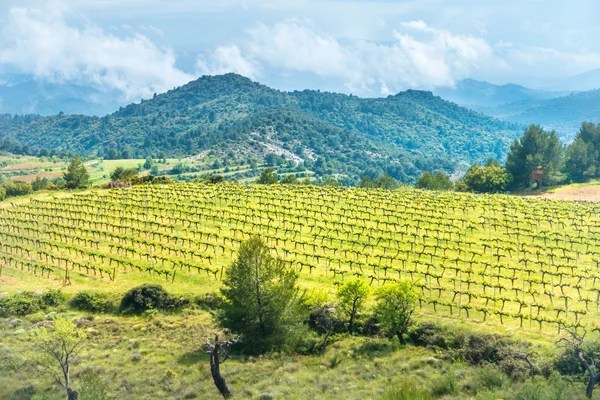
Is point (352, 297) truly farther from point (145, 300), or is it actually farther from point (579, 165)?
point (579, 165)

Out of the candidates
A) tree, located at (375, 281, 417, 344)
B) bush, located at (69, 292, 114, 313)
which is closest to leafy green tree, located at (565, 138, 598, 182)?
tree, located at (375, 281, 417, 344)

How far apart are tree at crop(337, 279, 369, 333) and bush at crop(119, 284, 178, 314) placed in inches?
538

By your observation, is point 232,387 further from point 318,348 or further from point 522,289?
point 522,289

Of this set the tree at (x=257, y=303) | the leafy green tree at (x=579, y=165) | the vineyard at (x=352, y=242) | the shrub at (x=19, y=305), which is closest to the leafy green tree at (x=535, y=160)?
the leafy green tree at (x=579, y=165)

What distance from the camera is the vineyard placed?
135ft

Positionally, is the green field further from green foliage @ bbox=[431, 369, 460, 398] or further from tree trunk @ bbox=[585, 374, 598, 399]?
tree trunk @ bbox=[585, 374, 598, 399]

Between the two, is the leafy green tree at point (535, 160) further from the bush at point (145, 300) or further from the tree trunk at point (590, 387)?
the tree trunk at point (590, 387)

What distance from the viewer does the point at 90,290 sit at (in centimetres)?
4528

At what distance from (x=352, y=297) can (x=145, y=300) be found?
1637 cm

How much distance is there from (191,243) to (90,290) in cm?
1227

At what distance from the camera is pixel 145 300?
42.2 metres

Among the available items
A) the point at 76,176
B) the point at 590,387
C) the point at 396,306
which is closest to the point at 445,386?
the point at 590,387

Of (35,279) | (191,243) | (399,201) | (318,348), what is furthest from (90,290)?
(399,201)

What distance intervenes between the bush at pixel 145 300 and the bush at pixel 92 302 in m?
1.37
